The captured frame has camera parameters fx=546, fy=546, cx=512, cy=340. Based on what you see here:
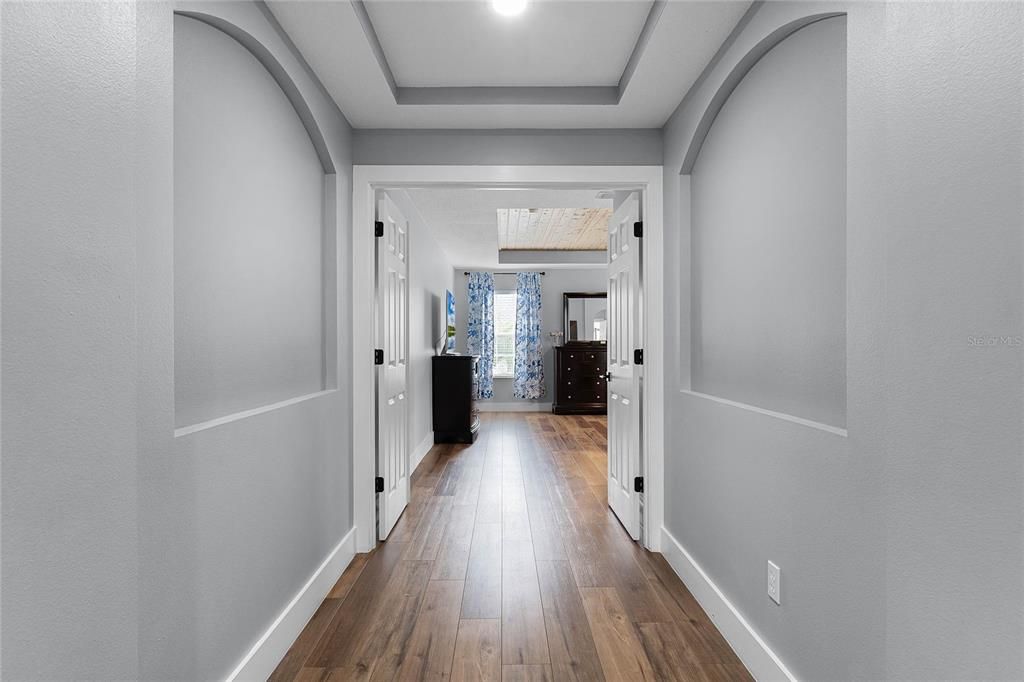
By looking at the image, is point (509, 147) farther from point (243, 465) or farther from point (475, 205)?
point (243, 465)

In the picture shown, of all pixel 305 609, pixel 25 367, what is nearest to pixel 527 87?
pixel 25 367

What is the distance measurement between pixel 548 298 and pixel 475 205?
441 cm

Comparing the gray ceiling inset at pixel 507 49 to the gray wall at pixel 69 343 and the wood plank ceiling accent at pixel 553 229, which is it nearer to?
the gray wall at pixel 69 343

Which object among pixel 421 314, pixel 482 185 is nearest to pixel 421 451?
pixel 421 314

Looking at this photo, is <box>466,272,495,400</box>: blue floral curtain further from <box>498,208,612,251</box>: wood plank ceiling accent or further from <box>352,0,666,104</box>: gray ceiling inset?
<box>352,0,666,104</box>: gray ceiling inset

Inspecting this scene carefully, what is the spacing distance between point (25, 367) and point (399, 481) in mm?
2735

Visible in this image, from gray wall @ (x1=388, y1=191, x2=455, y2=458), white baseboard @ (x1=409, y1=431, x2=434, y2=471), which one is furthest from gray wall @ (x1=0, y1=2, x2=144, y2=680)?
white baseboard @ (x1=409, y1=431, x2=434, y2=471)

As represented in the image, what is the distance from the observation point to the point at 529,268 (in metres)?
8.73

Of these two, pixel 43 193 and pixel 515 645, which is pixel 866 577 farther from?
pixel 43 193

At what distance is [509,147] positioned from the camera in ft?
9.48

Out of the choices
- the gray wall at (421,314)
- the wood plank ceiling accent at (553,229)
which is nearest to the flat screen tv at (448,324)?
the gray wall at (421,314)

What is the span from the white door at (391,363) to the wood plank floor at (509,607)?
0.22 m

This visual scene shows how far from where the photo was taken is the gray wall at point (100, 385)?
0.86m

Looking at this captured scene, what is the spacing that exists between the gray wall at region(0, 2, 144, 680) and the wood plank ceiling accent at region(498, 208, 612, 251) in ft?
15.2
